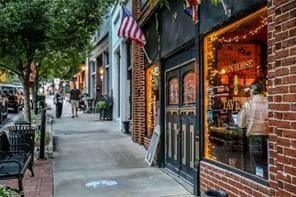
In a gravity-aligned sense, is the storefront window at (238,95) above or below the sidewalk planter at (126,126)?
above

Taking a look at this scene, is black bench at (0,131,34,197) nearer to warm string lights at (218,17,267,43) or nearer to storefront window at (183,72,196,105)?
storefront window at (183,72,196,105)

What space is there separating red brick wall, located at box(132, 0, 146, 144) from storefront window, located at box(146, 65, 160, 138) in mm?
362

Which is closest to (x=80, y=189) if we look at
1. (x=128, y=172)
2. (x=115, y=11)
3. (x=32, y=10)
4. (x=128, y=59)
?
(x=128, y=172)

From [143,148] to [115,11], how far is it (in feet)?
31.3

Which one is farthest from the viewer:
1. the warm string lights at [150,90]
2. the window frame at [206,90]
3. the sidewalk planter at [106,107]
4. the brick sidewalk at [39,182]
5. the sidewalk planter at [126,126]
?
the sidewalk planter at [106,107]

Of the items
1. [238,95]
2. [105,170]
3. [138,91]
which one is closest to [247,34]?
[238,95]

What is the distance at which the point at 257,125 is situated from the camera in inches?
239

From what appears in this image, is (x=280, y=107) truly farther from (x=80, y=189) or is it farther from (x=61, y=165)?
(x=61, y=165)

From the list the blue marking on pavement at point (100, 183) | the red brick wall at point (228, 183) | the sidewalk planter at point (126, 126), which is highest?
the sidewalk planter at point (126, 126)

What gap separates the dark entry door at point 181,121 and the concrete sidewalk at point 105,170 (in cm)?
37

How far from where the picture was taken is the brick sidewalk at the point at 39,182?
26.4 ft

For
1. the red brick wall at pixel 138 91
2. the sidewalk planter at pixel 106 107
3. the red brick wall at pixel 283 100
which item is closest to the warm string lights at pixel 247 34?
the red brick wall at pixel 283 100

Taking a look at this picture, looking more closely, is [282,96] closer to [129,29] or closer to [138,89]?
[129,29]

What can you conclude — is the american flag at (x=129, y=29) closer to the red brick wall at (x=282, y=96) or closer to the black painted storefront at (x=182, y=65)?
the black painted storefront at (x=182, y=65)
